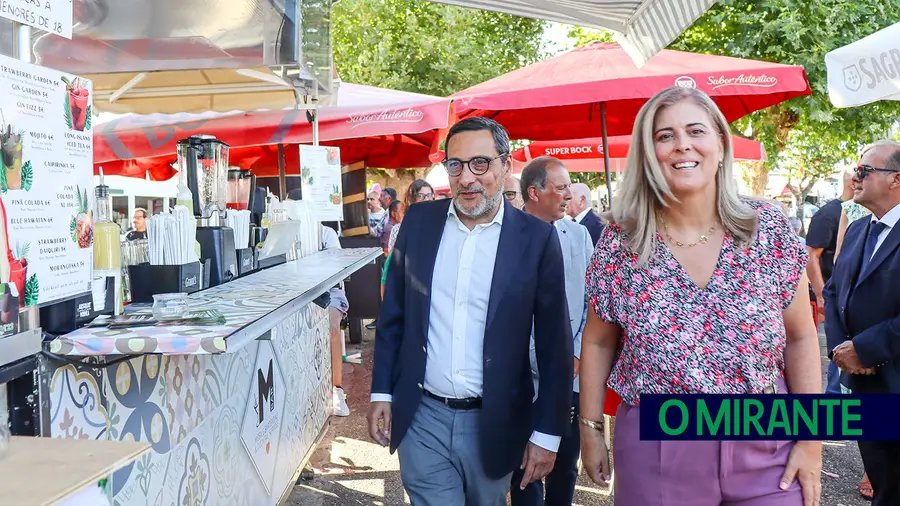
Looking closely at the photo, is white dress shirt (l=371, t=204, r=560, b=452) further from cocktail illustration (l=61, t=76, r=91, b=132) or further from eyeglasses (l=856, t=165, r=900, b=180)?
eyeglasses (l=856, t=165, r=900, b=180)

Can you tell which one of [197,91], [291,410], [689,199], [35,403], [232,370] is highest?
[197,91]

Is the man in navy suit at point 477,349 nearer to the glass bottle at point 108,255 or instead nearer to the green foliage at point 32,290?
the glass bottle at point 108,255

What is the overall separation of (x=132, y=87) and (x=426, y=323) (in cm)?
411

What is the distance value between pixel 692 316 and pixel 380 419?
129 centimetres

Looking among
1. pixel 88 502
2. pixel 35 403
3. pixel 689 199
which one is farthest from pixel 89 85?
pixel 689 199

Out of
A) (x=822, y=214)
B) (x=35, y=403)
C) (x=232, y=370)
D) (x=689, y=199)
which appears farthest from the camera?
(x=822, y=214)

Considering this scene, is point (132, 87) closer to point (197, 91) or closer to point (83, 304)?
point (197, 91)

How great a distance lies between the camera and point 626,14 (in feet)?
12.5

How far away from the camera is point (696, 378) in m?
2.05

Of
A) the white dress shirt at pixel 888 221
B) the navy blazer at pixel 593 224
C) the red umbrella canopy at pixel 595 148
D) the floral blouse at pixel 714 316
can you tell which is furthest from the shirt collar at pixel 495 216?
the red umbrella canopy at pixel 595 148

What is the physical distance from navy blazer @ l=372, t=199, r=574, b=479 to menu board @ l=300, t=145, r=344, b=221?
2.54 m

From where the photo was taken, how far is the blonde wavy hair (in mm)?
2219

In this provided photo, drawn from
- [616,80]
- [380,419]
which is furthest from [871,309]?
[616,80]

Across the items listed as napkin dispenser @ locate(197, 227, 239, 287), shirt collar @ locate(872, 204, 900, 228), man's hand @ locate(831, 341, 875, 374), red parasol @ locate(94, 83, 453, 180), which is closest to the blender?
napkin dispenser @ locate(197, 227, 239, 287)
